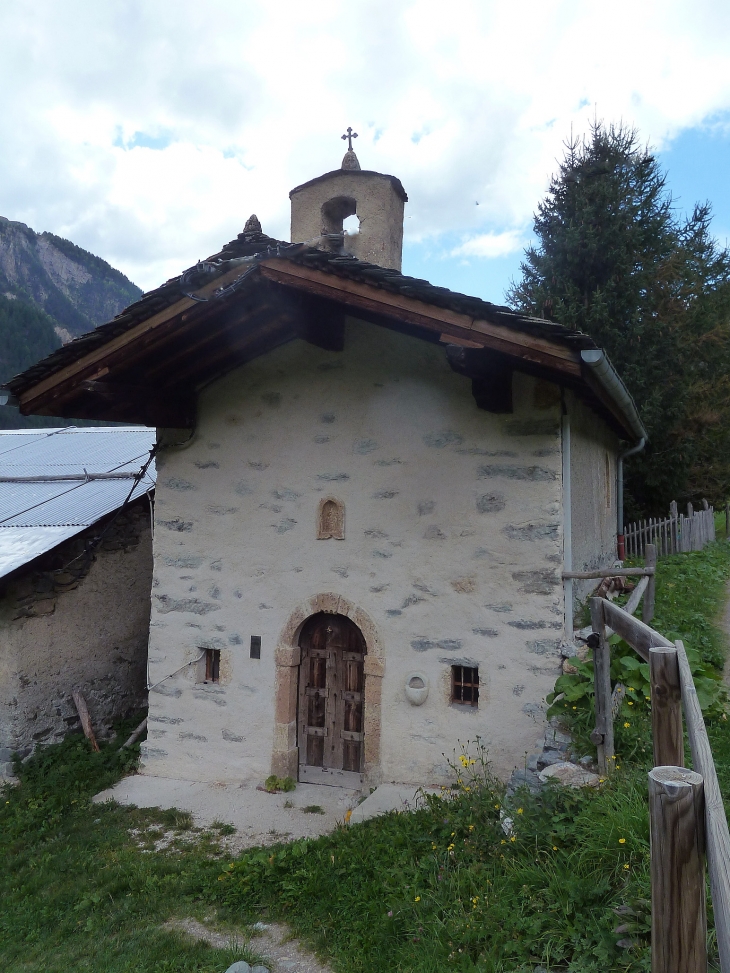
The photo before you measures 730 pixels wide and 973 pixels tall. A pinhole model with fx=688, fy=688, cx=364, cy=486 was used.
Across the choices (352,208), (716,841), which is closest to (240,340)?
(352,208)

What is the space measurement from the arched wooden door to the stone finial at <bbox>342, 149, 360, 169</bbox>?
5.37 meters

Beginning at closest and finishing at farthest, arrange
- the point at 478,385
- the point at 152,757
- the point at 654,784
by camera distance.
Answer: the point at 654,784 < the point at 478,385 < the point at 152,757

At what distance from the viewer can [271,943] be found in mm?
3691

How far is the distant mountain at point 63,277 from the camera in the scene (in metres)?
69.1

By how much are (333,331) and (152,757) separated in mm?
4173

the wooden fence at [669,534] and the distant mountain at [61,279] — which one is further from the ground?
the distant mountain at [61,279]

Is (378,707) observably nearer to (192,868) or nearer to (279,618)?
(279,618)

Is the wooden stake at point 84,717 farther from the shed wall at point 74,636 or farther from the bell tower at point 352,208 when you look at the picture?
the bell tower at point 352,208

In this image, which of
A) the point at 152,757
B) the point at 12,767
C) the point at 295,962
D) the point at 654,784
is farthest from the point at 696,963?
the point at 12,767

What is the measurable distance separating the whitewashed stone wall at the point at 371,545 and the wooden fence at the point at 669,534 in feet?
25.8

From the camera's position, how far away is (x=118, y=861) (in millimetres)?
4680

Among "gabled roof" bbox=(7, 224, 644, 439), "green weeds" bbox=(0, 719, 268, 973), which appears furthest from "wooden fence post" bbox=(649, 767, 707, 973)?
"gabled roof" bbox=(7, 224, 644, 439)

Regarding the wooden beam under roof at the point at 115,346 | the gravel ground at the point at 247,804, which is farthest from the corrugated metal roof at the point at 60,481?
the gravel ground at the point at 247,804

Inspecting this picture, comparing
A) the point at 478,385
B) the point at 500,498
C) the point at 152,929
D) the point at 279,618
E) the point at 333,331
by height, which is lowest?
the point at 152,929
